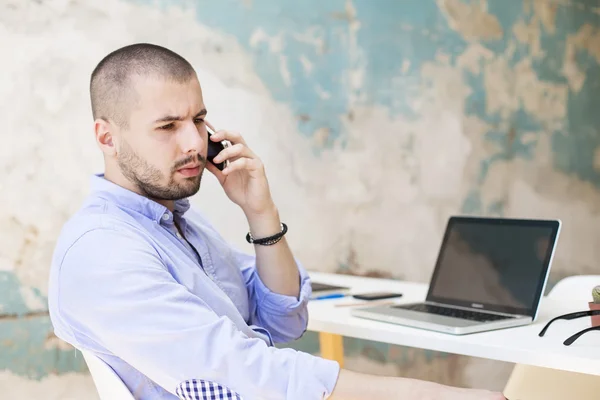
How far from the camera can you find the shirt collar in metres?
1.44

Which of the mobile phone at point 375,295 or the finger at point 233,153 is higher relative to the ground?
the finger at point 233,153

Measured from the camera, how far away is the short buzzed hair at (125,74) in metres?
1.43

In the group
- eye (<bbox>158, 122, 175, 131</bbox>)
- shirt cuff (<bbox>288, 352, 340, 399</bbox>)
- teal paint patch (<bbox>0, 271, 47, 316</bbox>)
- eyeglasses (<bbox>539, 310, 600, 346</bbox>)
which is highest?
eye (<bbox>158, 122, 175, 131</bbox>)

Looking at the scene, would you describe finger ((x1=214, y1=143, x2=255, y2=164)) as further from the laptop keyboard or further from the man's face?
the laptop keyboard

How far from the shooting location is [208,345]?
3.89 ft

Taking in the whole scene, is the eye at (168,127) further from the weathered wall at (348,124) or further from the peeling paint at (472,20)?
the peeling paint at (472,20)

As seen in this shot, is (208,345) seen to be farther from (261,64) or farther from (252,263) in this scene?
(261,64)

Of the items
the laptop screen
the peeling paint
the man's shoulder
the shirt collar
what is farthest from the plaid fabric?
the peeling paint

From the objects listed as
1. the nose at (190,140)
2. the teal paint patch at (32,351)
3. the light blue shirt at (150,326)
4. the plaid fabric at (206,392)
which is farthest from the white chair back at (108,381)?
the teal paint patch at (32,351)

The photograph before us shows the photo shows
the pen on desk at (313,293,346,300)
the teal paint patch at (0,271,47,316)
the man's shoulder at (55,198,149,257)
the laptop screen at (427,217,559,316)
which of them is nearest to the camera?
the man's shoulder at (55,198,149,257)

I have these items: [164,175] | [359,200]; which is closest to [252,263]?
[164,175]

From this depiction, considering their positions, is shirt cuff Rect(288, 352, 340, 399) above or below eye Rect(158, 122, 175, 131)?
below

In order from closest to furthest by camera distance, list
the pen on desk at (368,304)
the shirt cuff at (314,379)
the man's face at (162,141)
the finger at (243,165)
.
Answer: the shirt cuff at (314,379) < the man's face at (162,141) < the finger at (243,165) < the pen on desk at (368,304)

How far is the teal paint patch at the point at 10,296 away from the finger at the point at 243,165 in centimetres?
103
